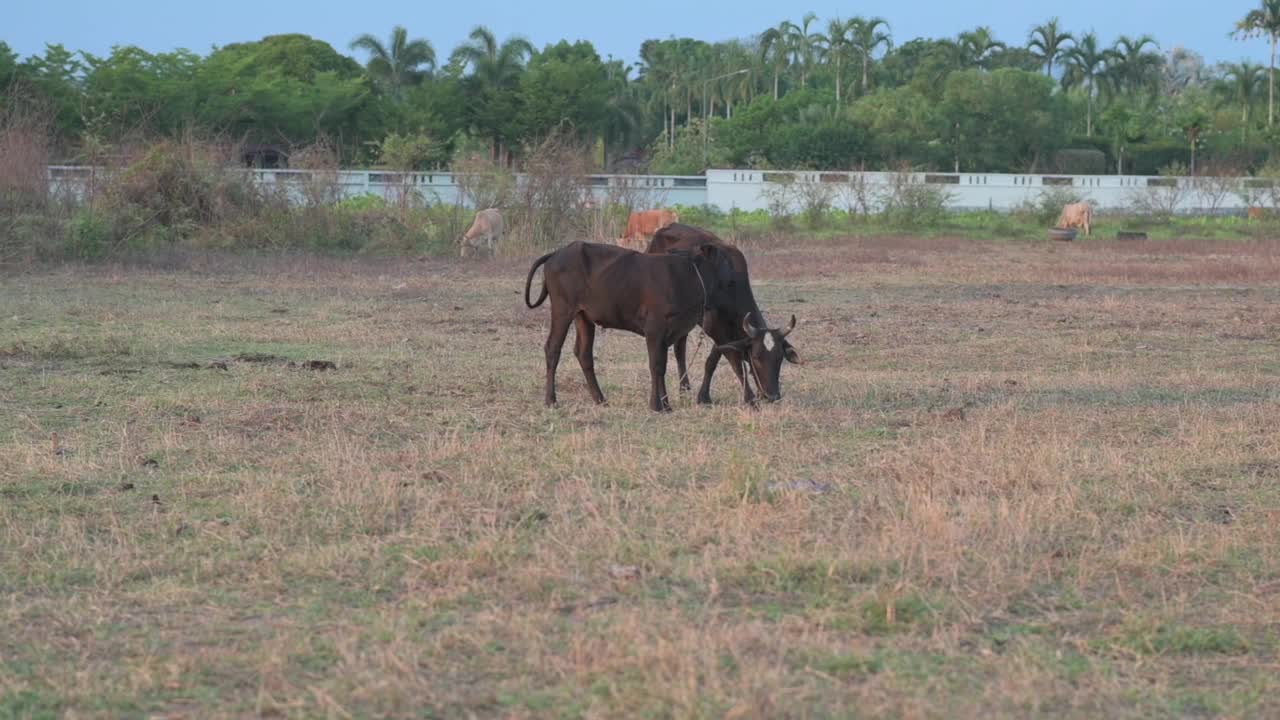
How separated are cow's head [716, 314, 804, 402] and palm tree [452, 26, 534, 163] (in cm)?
5108

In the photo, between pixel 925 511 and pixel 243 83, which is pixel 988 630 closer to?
pixel 925 511

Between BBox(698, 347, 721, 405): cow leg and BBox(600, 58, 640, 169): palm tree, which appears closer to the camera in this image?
BBox(698, 347, 721, 405): cow leg

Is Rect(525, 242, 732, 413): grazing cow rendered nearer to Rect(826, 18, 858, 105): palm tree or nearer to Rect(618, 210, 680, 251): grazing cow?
Rect(618, 210, 680, 251): grazing cow

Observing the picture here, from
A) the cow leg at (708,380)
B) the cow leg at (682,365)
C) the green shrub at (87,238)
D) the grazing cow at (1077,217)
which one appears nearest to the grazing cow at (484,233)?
the green shrub at (87,238)

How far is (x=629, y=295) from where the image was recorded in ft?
32.6

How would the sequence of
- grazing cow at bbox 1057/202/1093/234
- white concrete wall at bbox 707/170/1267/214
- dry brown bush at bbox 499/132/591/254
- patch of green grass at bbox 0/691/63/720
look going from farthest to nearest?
white concrete wall at bbox 707/170/1267/214 → grazing cow at bbox 1057/202/1093/234 → dry brown bush at bbox 499/132/591/254 → patch of green grass at bbox 0/691/63/720

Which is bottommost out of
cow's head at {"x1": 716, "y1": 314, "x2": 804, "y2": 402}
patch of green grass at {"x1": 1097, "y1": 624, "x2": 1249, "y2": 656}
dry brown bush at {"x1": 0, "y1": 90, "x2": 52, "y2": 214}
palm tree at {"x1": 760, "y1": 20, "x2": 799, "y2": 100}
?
patch of green grass at {"x1": 1097, "y1": 624, "x2": 1249, "y2": 656}

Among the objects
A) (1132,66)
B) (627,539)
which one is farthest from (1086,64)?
(627,539)

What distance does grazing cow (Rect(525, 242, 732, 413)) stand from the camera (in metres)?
9.87

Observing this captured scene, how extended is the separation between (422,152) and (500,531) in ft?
102

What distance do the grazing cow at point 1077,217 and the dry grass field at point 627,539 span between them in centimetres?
2451

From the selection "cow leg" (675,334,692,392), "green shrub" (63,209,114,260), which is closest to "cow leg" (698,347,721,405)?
"cow leg" (675,334,692,392)

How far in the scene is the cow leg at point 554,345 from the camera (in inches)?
394

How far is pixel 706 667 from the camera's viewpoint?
4418 millimetres
